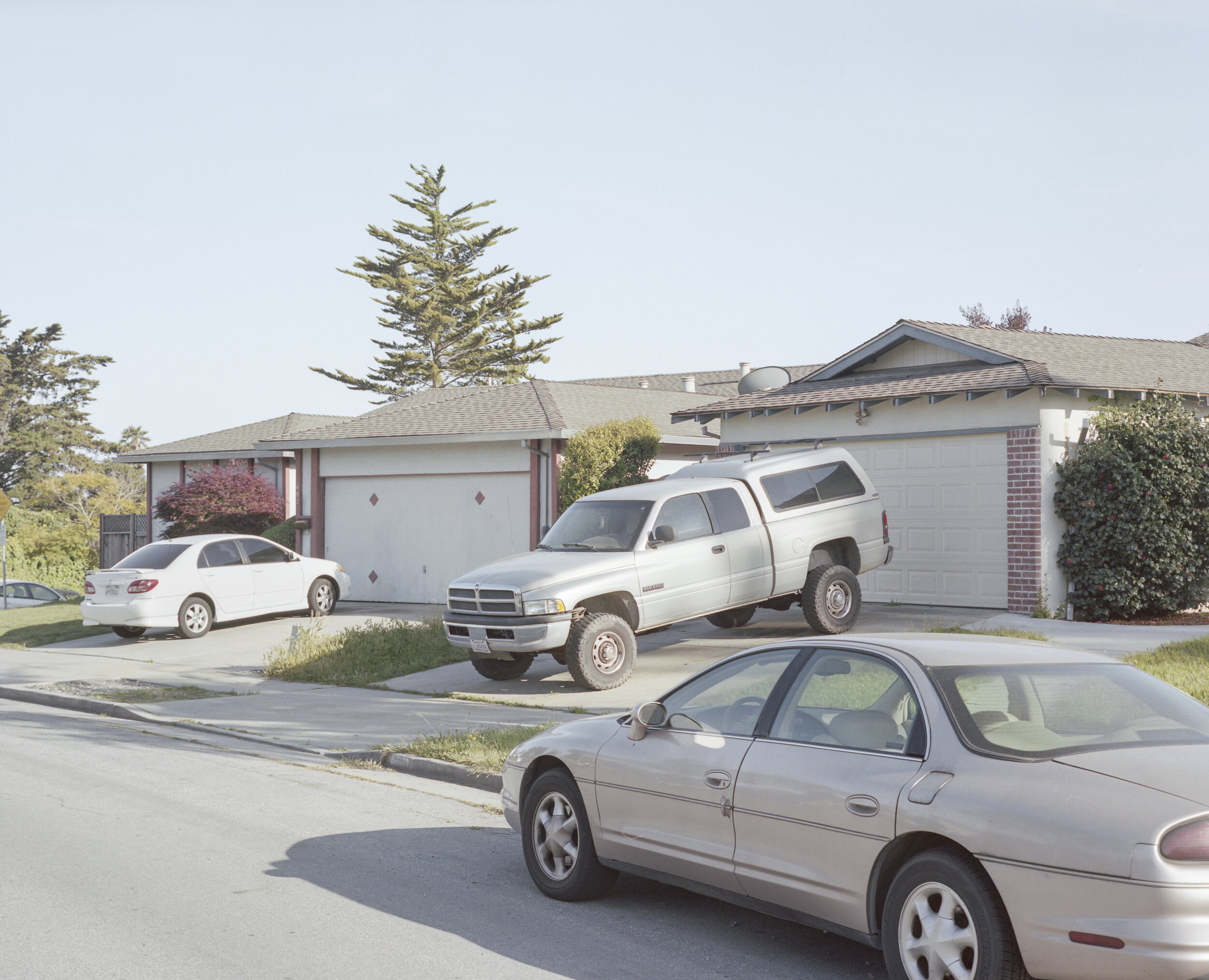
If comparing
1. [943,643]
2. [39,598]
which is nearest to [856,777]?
[943,643]

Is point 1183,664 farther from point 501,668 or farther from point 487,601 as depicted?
point 501,668

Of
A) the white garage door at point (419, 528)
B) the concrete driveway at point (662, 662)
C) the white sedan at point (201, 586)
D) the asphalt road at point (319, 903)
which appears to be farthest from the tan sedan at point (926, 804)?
the white garage door at point (419, 528)

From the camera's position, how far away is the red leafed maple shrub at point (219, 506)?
26.0 m

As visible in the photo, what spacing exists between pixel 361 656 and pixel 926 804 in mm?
12005

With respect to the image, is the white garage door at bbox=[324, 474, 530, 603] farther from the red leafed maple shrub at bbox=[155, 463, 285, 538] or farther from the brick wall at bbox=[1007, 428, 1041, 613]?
the brick wall at bbox=[1007, 428, 1041, 613]

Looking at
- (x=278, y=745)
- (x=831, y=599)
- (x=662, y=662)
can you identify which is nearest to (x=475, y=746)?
(x=278, y=745)

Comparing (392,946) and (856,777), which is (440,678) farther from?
(856,777)

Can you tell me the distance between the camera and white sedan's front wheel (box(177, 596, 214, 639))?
1995cm

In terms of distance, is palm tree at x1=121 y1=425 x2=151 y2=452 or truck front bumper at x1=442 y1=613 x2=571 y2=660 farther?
palm tree at x1=121 y1=425 x2=151 y2=452

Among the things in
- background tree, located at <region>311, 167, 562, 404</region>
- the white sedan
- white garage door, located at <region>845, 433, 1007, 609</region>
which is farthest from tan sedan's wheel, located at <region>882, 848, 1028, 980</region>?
background tree, located at <region>311, 167, 562, 404</region>

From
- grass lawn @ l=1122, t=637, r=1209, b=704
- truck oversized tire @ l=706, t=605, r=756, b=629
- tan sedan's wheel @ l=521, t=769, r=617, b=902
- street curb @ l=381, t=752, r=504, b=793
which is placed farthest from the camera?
truck oversized tire @ l=706, t=605, r=756, b=629

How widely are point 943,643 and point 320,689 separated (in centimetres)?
1062

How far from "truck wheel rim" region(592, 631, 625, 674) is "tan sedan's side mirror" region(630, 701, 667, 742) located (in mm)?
6986

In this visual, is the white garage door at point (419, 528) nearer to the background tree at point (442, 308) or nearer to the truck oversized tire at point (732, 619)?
the truck oversized tire at point (732, 619)
